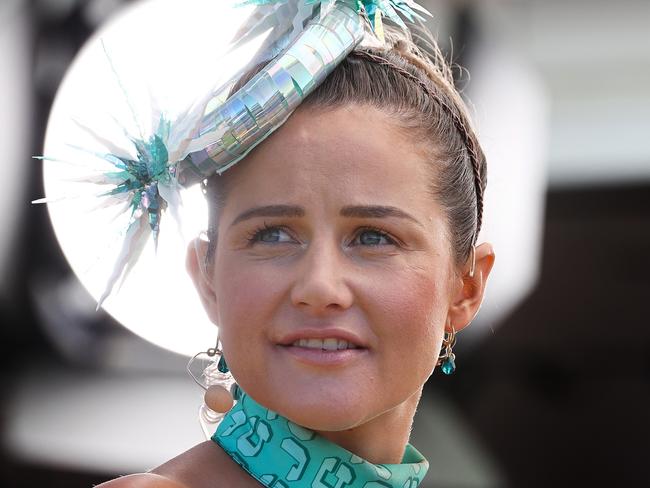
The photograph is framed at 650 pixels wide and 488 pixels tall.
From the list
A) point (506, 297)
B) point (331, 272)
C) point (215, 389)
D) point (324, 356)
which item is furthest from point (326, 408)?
point (506, 297)

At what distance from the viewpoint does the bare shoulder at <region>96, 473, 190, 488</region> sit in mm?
1485

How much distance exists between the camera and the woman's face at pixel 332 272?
154cm

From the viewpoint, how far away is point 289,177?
1594 mm

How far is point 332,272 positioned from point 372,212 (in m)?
0.11

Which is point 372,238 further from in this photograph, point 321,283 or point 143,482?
point 143,482

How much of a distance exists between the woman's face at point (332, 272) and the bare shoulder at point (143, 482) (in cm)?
17

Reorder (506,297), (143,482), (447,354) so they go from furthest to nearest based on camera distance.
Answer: (506,297), (447,354), (143,482)

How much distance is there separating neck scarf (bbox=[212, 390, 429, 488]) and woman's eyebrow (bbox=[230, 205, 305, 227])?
28cm

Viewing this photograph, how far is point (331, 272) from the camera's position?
1530 mm

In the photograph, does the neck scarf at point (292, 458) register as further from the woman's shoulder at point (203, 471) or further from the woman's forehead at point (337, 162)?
the woman's forehead at point (337, 162)

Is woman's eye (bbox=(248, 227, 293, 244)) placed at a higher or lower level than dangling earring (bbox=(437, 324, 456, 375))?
higher

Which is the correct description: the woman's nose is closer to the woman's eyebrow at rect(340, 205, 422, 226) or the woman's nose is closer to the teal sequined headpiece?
the woman's eyebrow at rect(340, 205, 422, 226)

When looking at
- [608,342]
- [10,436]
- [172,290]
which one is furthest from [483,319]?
[172,290]

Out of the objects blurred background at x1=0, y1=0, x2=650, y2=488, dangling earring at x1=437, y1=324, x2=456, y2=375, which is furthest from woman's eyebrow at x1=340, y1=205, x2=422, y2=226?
blurred background at x1=0, y1=0, x2=650, y2=488
